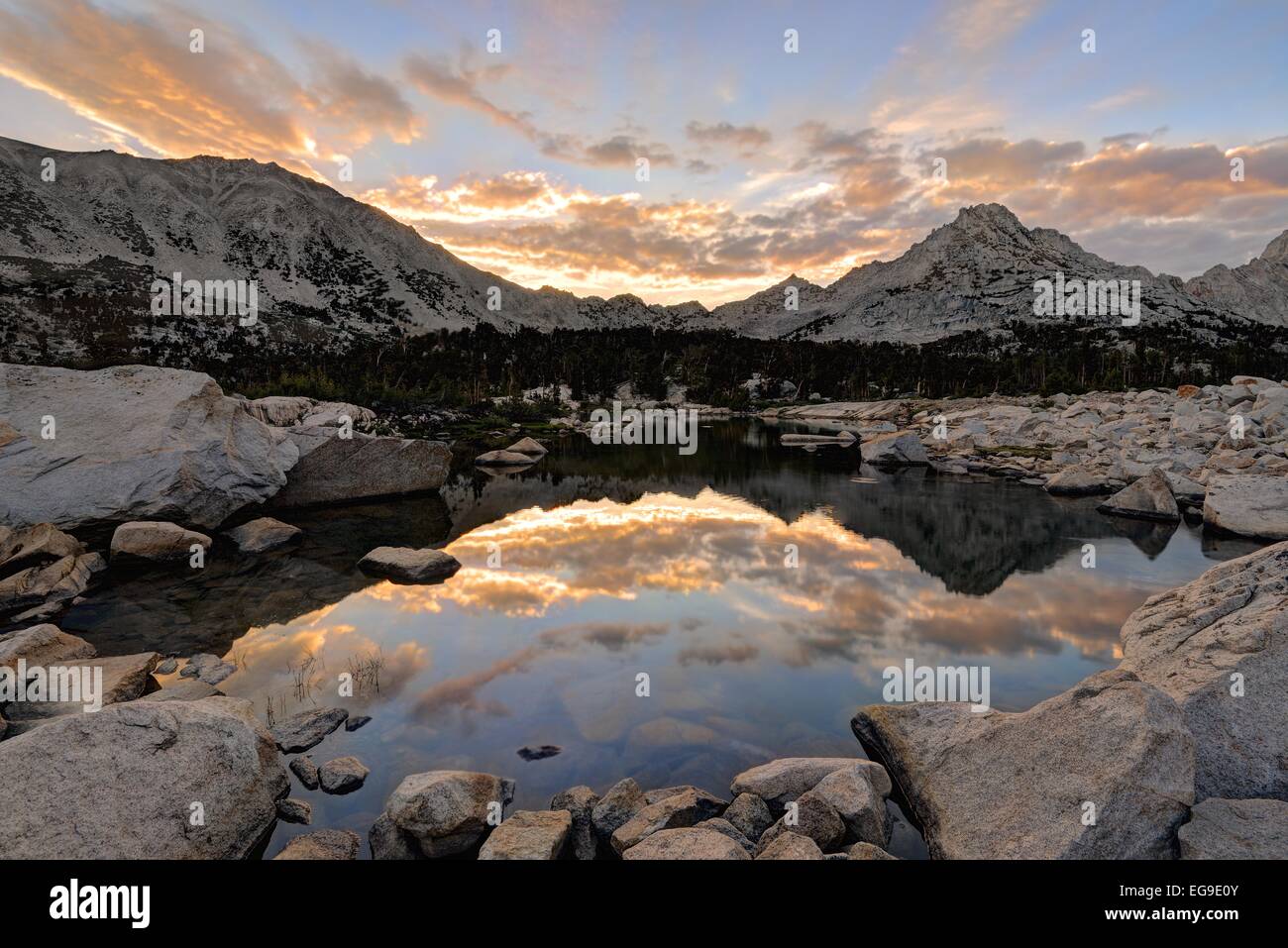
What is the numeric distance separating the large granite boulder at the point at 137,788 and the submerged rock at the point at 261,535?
14.5 meters

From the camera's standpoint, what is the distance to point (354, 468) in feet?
93.0

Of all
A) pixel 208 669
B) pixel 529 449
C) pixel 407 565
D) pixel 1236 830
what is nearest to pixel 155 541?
pixel 407 565

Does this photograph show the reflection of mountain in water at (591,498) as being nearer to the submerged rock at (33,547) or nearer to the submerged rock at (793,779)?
the submerged rock at (33,547)

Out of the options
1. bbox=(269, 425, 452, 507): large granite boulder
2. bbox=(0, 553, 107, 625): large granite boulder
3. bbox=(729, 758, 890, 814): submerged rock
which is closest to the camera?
bbox=(729, 758, 890, 814): submerged rock

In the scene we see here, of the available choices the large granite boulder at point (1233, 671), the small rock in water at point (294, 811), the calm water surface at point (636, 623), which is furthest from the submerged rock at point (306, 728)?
the large granite boulder at point (1233, 671)

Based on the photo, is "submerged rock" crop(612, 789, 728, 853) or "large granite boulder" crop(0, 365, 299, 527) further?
"large granite boulder" crop(0, 365, 299, 527)

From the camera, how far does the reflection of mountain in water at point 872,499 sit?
2183cm

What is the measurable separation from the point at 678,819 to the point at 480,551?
16.1m

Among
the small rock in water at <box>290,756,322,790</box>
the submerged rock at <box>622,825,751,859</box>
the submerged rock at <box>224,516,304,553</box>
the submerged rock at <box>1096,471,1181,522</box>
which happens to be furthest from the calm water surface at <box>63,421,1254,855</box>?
the submerged rock at <box>622,825,751,859</box>

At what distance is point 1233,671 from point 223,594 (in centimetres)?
2005

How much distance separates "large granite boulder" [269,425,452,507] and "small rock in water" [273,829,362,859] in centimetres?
2262

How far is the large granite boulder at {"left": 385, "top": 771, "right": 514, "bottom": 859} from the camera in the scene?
6.92 meters

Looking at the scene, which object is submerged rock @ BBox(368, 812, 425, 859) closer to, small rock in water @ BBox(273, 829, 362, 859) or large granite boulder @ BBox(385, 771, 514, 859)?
large granite boulder @ BBox(385, 771, 514, 859)

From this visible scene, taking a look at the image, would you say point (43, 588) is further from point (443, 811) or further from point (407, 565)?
point (443, 811)
